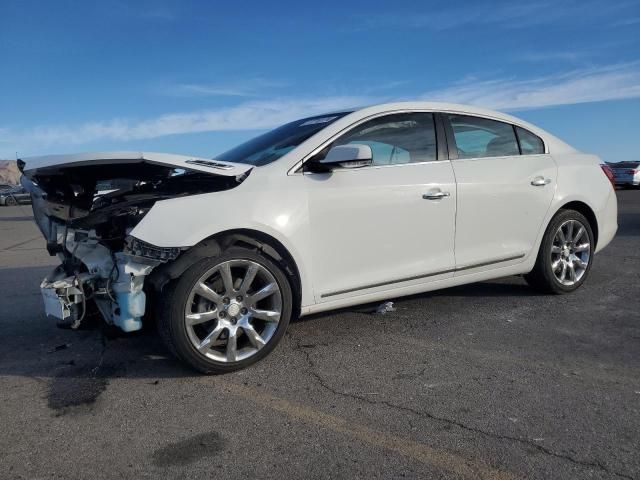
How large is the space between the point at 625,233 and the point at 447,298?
609cm

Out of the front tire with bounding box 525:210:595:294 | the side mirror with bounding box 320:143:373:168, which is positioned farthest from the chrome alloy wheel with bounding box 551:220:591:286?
the side mirror with bounding box 320:143:373:168

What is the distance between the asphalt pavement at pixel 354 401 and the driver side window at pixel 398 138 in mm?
1331

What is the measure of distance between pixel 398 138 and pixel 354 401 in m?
2.15

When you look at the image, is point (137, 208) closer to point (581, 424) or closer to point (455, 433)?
point (455, 433)

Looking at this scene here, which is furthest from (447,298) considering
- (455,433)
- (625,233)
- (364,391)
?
(625,233)

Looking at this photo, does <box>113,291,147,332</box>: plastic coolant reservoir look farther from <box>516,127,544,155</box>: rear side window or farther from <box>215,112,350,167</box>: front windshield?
<box>516,127,544,155</box>: rear side window

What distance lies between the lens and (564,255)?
5.16 metres

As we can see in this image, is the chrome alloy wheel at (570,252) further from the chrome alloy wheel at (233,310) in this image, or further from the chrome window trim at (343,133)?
the chrome alloy wheel at (233,310)

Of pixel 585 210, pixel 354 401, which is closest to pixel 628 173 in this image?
pixel 585 210

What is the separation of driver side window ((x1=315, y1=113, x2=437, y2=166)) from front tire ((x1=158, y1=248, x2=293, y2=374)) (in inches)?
45.6

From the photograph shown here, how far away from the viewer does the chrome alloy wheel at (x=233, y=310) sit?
11.1 ft

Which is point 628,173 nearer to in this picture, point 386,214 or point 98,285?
point 386,214

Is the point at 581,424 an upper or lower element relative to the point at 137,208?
lower

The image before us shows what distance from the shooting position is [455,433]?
2645 mm
